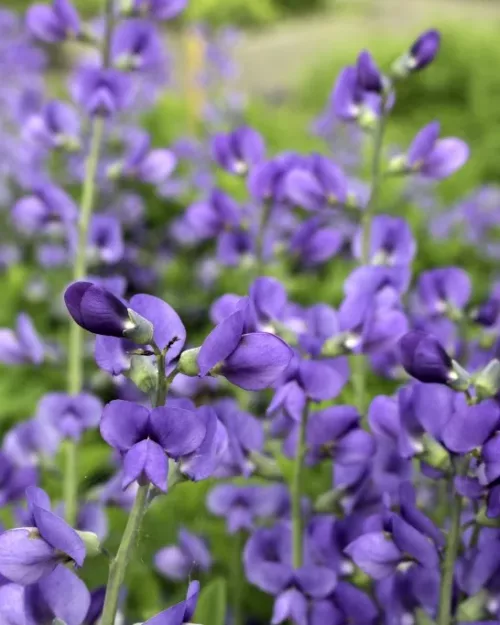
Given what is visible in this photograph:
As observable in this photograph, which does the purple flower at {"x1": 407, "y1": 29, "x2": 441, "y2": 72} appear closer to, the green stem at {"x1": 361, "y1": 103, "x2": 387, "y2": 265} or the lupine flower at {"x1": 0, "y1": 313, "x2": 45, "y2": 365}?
the green stem at {"x1": 361, "y1": 103, "x2": 387, "y2": 265}

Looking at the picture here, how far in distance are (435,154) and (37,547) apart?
730 mm

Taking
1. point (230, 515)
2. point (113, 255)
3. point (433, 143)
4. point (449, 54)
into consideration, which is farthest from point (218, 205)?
point (449, 54)

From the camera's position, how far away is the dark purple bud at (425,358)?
664mm

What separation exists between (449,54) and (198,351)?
668cm

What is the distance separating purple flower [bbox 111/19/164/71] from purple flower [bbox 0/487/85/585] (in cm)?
92

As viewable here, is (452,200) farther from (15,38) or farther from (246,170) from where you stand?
(246,170)

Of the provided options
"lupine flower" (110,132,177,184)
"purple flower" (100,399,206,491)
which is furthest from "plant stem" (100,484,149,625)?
"lupine flower" (110,132,177,184)

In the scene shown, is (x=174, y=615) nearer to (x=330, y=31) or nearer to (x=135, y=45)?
(x=135, y=45)

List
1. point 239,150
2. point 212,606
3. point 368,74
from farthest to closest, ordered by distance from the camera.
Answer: point 239,150 < point 368,74 < point 212,606

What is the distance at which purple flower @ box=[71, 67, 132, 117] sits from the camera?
1.24 metres

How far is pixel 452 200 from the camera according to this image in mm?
3801

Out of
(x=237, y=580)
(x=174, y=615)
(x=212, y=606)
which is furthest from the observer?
(x=237, y=580)

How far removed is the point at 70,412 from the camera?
117 cm

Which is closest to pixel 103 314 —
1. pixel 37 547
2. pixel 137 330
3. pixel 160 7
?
pixel 137 330
